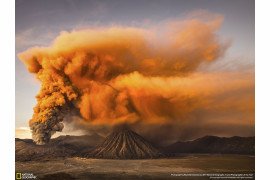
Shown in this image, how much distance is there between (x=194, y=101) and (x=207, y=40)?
3.47 metres

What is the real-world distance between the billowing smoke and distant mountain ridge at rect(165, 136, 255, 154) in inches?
121

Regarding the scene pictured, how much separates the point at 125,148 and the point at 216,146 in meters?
6.26

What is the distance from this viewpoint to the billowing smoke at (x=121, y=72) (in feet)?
43.2

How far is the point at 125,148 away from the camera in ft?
54.7

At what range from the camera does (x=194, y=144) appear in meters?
16.8

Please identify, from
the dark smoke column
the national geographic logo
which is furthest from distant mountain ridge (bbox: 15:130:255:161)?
the national geographic logo

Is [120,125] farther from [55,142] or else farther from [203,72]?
[203,72]

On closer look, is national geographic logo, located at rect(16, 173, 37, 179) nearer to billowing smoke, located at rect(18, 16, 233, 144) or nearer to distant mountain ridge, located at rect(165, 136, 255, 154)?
billowing smoke, located at rect(18, 16, 233, 144)

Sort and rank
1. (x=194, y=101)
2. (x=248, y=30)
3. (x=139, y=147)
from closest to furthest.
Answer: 1. (x=248, y=30)
2. (x=194, y=101)
3. (x=139, y=147)

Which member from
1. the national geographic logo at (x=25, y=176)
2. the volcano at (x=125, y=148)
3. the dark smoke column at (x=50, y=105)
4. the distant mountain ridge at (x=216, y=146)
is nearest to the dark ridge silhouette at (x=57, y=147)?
the dark smoke column at (x=50, y=105)

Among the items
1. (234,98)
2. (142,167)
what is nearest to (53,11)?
(142,167)

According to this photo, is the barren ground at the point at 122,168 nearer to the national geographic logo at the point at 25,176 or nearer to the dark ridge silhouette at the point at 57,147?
the national geographic logo at the point at 25,176

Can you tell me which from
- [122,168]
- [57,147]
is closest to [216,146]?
[122,168]

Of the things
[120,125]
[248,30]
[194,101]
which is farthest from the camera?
[120,125]
